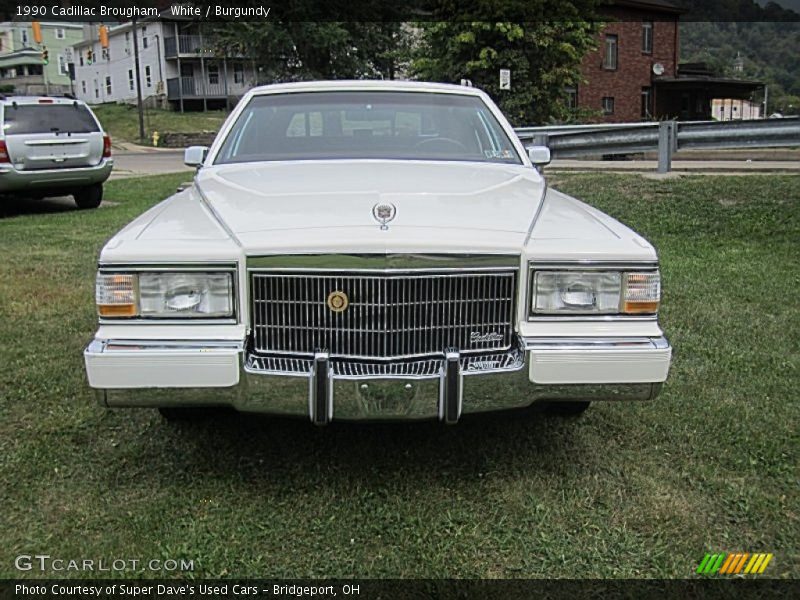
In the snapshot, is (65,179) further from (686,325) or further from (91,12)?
(91,12)

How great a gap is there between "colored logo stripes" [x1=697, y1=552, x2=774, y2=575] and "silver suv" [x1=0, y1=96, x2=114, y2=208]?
10428 mm

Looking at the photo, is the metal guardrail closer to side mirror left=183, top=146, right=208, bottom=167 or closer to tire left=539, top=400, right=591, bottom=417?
tire left=539, top=400, right=591, bottom=417

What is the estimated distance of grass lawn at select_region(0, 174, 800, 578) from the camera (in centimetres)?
267

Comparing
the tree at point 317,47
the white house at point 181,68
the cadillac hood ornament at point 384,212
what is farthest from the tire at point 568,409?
the white house at point 181,68

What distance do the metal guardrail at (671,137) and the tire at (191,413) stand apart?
7.86 metres

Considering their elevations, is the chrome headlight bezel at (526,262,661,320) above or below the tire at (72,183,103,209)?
above

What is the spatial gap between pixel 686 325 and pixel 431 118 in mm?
2227

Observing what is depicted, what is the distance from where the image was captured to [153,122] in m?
38.9

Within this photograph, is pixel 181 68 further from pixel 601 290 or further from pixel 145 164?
pixel 601 290

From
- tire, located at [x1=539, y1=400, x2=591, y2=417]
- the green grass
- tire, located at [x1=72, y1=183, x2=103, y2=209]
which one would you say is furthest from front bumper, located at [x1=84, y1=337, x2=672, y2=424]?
the green grass

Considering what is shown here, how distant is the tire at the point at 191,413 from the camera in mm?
3447

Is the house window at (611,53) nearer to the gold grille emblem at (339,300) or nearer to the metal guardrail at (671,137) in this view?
the metal guardrail at (671,137)

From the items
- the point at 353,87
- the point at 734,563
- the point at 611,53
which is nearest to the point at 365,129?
the point at 353,87

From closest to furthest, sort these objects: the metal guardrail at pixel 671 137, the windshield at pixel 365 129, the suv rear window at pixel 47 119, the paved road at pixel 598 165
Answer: the windshield at pixel 365 129 < the metal guardrail at pixel 671 137 < the suv rear window at pixel 47 119 < the paved road at pixel 598 165
